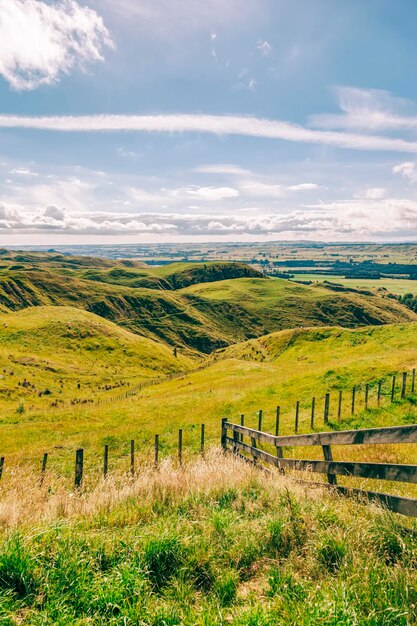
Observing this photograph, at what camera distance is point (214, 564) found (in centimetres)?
557

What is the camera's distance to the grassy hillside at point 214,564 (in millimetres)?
4434

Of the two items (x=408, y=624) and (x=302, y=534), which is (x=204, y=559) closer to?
(x=302, y=534)

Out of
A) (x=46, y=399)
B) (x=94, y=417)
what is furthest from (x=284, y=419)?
(x=46, y=399)

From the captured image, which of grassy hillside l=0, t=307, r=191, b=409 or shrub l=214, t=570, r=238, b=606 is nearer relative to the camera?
shrub l=214, t=570, r=238, b=606

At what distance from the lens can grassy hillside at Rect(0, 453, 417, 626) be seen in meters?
4.43

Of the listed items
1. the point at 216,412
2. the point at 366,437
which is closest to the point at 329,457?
the point at 366,437

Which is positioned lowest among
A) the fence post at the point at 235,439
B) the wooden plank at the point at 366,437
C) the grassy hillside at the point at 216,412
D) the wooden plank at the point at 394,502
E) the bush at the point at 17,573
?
the grassy hillside at the point at 216,412

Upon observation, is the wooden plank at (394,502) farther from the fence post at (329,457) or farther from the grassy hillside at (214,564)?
the fence post at (329,457)

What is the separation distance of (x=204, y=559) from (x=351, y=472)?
3.10m

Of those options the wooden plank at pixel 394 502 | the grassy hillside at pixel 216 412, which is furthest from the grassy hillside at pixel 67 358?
the wooden plank at pixel 394 502

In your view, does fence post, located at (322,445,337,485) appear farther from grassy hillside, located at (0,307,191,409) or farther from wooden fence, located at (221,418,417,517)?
grassy hillside, located at (0,307,191,409)

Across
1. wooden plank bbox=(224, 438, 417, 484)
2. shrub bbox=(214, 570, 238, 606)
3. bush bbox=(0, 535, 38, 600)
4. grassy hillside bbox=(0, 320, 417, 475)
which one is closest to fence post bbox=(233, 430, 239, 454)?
wooden plank bbox=(224, 438, 417, 484)

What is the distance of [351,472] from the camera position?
22.6 ft

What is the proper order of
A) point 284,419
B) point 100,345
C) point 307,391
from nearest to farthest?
point 284,419 < point 307,391 < point 100,345
